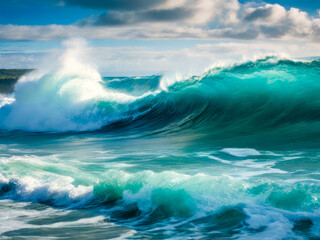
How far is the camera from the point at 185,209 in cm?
500

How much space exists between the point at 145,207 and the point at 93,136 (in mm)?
8951

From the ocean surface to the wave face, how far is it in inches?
2.1

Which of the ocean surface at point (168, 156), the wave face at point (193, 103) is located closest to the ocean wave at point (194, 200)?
the ocean surface at point (168, 156)

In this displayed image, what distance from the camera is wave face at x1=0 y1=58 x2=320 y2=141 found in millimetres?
12531

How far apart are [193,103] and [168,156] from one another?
21.8 feet

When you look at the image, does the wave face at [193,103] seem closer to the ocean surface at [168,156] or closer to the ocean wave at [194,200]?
the ocean surface at [168,156]

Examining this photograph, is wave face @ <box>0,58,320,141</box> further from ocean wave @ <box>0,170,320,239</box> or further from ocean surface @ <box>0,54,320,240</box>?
ocean wave @ <box>0,170,320,239</box>

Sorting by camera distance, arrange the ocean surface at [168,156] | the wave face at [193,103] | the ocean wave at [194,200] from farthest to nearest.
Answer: the wave face at [193,103]
the ocean surface at [168,156]
the ocean wave at [194,200]

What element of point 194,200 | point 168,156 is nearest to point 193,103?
point 168,156

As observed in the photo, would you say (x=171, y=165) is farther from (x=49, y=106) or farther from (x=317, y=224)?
(x=49, y=106)

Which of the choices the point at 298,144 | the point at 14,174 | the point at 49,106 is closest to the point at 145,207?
the point at 14,174

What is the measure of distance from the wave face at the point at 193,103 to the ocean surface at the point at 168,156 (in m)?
0.05

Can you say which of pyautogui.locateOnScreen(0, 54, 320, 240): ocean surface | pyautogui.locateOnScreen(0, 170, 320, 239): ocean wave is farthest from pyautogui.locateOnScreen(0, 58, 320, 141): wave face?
pyautogui.locateOnScreen(0, 170, 320, 239): ocean wave

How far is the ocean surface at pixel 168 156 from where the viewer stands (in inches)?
181
